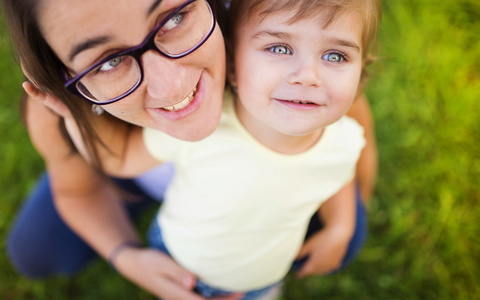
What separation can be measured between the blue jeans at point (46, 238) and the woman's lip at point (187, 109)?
1.00 metres

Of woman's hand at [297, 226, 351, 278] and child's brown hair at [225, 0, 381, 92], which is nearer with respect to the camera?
child's brown hair at [225, 0, 381, 92]

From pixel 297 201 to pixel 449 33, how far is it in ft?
7.83

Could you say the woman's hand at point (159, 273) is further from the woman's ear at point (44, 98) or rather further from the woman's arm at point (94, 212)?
the woman's ear at point (44, 98)

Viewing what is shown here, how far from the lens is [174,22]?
3.61 ft

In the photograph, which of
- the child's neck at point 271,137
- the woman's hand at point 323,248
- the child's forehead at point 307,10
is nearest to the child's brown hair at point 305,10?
the child's forehead at point 307,10

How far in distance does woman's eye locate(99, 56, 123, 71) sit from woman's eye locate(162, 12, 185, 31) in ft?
0.46

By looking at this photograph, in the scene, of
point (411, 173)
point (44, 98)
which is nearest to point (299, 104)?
point (44, 98)

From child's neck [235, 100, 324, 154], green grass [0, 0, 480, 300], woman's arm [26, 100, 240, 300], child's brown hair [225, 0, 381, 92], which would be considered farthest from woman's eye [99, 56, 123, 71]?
green grass [0, 0, 480, 300]

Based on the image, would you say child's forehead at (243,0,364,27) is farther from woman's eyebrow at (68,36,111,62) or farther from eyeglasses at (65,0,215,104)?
woman's eyebrow at (68,36,111,62)

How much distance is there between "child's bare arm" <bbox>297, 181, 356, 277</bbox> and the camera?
1943 mm

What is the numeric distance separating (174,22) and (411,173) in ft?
7.40

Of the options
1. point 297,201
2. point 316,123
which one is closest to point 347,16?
point 316,123

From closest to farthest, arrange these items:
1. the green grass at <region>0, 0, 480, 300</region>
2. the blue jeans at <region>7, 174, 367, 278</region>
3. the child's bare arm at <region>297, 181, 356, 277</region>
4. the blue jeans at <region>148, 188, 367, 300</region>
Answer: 1. the blue jeans at <region>148, 188, 367, 300</region>
2. the child's bare arm at <region>297, 181, 356, 277</region>
3. the blue jeans at <region>7, 174, 367, 278</region>
4. the green grass at <region>0, 0, 480, 300</region>

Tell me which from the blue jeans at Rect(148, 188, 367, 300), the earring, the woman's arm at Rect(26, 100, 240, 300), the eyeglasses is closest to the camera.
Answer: the eyeglasses
